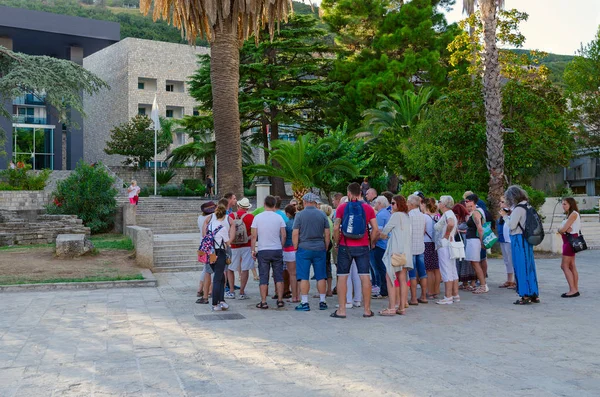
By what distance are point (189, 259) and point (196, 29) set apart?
26.4ft

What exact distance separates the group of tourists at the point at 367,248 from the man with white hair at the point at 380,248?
0.02 m

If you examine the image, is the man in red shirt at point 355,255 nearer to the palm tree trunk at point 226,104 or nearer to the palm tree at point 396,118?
the palm tree trunk at point 226,104

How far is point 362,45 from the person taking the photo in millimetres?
38250

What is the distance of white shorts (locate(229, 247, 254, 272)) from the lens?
34.9 ft

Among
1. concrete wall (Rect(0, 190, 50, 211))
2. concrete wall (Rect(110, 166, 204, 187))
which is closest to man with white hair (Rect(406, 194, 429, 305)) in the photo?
concrete wall (Rect(0, 190, 50, 211))

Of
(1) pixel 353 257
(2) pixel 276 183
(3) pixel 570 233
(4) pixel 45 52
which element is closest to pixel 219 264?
(1) pixel 353 257

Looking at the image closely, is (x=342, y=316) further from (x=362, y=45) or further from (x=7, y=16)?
(x=7, y=16)

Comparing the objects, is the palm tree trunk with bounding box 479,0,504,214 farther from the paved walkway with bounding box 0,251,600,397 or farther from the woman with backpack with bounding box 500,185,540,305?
the woman with backpack with bounding box 500,185,540,305

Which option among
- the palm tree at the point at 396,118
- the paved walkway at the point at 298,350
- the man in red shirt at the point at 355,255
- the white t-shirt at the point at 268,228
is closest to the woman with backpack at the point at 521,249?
the paved walkway at the point at 298,350

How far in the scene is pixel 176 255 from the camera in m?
16.7

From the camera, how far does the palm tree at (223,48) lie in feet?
63.6

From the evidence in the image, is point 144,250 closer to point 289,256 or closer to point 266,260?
point 289,256

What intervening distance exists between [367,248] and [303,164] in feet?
66.3

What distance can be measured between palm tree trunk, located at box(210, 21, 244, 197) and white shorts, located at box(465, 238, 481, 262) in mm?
10629
